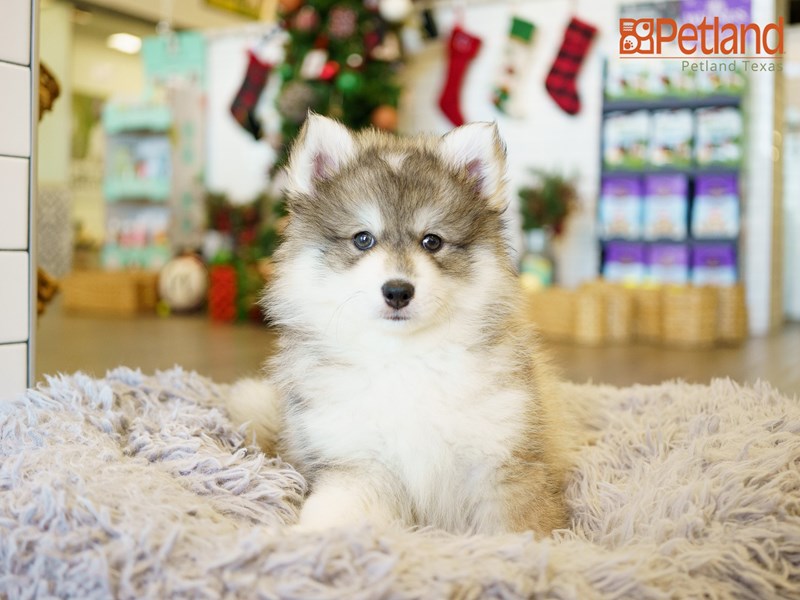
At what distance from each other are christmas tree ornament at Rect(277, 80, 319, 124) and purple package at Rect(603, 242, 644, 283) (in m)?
2.47

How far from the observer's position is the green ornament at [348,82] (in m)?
5.43

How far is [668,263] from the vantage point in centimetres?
577

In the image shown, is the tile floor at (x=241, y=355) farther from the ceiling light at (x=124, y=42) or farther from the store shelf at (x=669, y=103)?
the ceiling light at (x=124, y=42)

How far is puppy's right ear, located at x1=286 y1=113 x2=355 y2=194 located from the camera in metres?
1.66

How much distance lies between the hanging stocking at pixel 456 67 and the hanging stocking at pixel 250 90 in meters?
1.65

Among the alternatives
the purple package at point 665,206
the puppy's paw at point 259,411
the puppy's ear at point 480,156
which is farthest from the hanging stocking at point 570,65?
the puppy's ear at point 480,156

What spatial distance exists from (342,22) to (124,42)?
20.4 feet

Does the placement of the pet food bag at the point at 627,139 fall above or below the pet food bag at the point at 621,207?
above

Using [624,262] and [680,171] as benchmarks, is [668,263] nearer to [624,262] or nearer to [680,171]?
[624,262]

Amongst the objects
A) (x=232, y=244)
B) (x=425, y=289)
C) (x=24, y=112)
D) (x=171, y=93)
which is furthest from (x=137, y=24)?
(x=425, y=289)

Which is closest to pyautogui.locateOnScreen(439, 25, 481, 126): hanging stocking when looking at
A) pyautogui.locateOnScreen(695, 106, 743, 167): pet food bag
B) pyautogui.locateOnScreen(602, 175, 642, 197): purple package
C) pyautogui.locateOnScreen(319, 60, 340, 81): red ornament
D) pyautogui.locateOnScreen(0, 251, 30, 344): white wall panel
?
pyautogui.locateOnScreen(319, 60, 340, 81): red ornament

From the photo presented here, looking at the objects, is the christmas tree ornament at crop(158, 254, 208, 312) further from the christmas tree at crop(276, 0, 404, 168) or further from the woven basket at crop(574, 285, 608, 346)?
the woven basket at crop(574, 285, 608, 346)

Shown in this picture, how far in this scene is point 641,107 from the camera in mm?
5781

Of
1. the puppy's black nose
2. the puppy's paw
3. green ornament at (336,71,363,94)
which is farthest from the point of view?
green ornament at (336,71,363,94)
